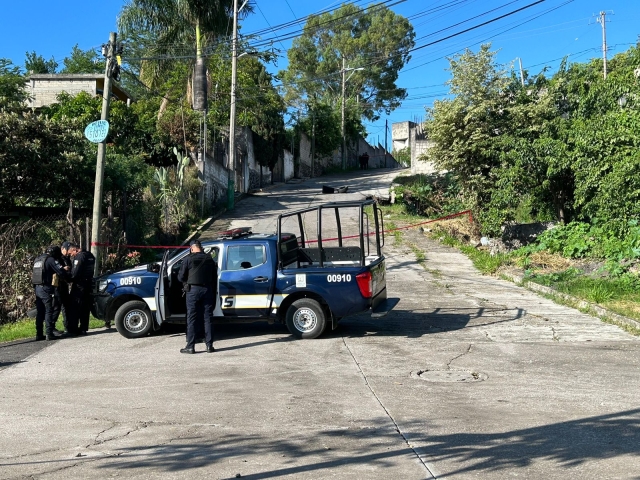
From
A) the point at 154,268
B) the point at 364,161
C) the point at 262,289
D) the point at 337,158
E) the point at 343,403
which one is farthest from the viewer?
the point at 337,158

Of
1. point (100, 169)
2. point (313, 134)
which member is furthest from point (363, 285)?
point (313, 134)

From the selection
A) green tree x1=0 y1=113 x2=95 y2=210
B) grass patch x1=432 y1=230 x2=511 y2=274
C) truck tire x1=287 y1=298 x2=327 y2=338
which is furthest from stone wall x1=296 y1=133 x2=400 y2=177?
truck tire x1=287 y1=298 x2=327 y2=338

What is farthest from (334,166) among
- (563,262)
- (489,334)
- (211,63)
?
(489,334)

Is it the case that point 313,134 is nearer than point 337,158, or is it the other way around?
point 313,134

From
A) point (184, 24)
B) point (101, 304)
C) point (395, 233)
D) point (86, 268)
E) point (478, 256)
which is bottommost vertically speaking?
point (101, 304)

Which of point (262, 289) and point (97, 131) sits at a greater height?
point (97, 131)

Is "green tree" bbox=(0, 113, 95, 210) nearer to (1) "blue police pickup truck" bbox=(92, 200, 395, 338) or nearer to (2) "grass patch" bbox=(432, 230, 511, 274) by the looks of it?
(1) "blue police pickup truck" bbox=(92, 200, 395, 338)

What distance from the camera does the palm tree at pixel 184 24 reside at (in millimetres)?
33500

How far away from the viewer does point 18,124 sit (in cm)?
1812

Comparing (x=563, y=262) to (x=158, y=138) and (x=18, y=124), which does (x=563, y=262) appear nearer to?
(x=18, y=124)

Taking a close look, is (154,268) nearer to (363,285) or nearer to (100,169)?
(363,285)

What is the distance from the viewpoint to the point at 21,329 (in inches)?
537

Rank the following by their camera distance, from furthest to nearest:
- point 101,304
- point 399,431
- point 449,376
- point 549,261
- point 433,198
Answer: point 433,198 < point 549,261 < point 101,304 < point 449,376 < point 399,431

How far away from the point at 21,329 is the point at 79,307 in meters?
1.81
